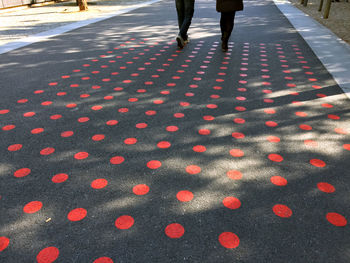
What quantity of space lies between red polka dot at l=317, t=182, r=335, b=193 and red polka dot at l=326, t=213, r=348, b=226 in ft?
0.88

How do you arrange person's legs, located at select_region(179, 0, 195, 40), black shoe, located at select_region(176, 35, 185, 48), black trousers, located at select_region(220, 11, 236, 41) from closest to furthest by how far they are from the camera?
black trousers, located at select_region(220, 11, 236, 41) → person's legs, located at select_region(179, 0, 195, 40) → black shoe, located at select_region(176, 35, 185, 48)

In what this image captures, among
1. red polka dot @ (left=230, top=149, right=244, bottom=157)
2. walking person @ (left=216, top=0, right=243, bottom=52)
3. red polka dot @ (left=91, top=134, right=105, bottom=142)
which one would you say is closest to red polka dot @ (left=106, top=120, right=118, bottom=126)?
red polka dot @ (left=91, top=134, right=105, bottom=142)

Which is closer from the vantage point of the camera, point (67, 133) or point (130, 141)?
point (130, 141)

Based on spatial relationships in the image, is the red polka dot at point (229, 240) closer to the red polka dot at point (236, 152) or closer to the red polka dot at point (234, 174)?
the red polka dot at point (234, 174)

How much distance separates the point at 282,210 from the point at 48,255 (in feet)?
5.55

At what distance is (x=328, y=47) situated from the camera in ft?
21.1

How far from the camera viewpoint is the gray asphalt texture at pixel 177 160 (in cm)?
178

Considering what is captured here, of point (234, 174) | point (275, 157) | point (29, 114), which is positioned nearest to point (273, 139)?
point (275, 157)

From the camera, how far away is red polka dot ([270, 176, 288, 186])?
2.30 meters

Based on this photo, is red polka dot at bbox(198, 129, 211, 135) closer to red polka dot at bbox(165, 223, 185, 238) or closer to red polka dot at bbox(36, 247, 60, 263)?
red polka dot at bbox(165, 223, 185, 238)

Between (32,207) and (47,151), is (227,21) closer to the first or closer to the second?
(47,151)

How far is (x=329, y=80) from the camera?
455 centimetres

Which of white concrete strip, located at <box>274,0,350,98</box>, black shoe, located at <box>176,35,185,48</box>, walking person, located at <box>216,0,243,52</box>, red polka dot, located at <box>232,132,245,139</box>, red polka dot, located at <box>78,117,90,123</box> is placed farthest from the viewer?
black shoe, located at <box>176,35,185,48</box>

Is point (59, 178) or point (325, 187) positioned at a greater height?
point (59, 178)
